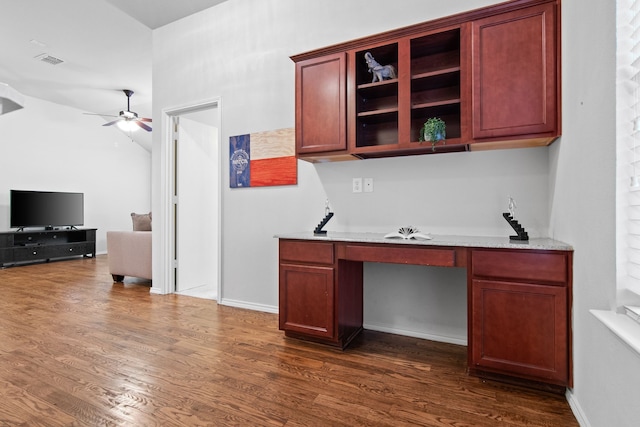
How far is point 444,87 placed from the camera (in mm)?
2402

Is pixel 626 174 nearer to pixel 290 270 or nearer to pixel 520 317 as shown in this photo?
pixel 520 317

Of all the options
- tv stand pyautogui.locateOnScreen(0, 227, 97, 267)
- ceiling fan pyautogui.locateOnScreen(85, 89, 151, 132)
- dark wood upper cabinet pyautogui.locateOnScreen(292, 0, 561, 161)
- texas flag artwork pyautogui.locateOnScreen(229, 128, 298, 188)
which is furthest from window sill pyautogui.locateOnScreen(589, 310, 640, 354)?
tv stand pyautogui.locateOnScreen(0, 227, 97, 267)

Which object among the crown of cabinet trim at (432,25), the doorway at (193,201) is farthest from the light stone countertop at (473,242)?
the doorway at (193,201)

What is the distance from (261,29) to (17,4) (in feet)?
9.08

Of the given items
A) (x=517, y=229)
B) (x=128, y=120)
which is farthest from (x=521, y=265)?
(x=128, y=120)

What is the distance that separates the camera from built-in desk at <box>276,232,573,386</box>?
1.68m

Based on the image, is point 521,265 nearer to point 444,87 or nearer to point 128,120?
point 444,87

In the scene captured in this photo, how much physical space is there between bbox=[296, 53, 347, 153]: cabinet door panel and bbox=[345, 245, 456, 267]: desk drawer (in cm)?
78

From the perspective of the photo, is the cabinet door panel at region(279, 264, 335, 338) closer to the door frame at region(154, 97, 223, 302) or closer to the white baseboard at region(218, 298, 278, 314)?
the white baseboard at region(218, 298, 278, 314)

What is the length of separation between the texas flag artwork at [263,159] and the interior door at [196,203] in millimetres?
607

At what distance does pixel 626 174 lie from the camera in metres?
1.17

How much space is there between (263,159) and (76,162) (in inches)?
240

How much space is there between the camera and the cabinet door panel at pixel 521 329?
1.68 metres

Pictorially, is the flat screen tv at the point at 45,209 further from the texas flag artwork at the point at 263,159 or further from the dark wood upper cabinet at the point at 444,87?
the dark wood upper cabinet at the point at 444,87
